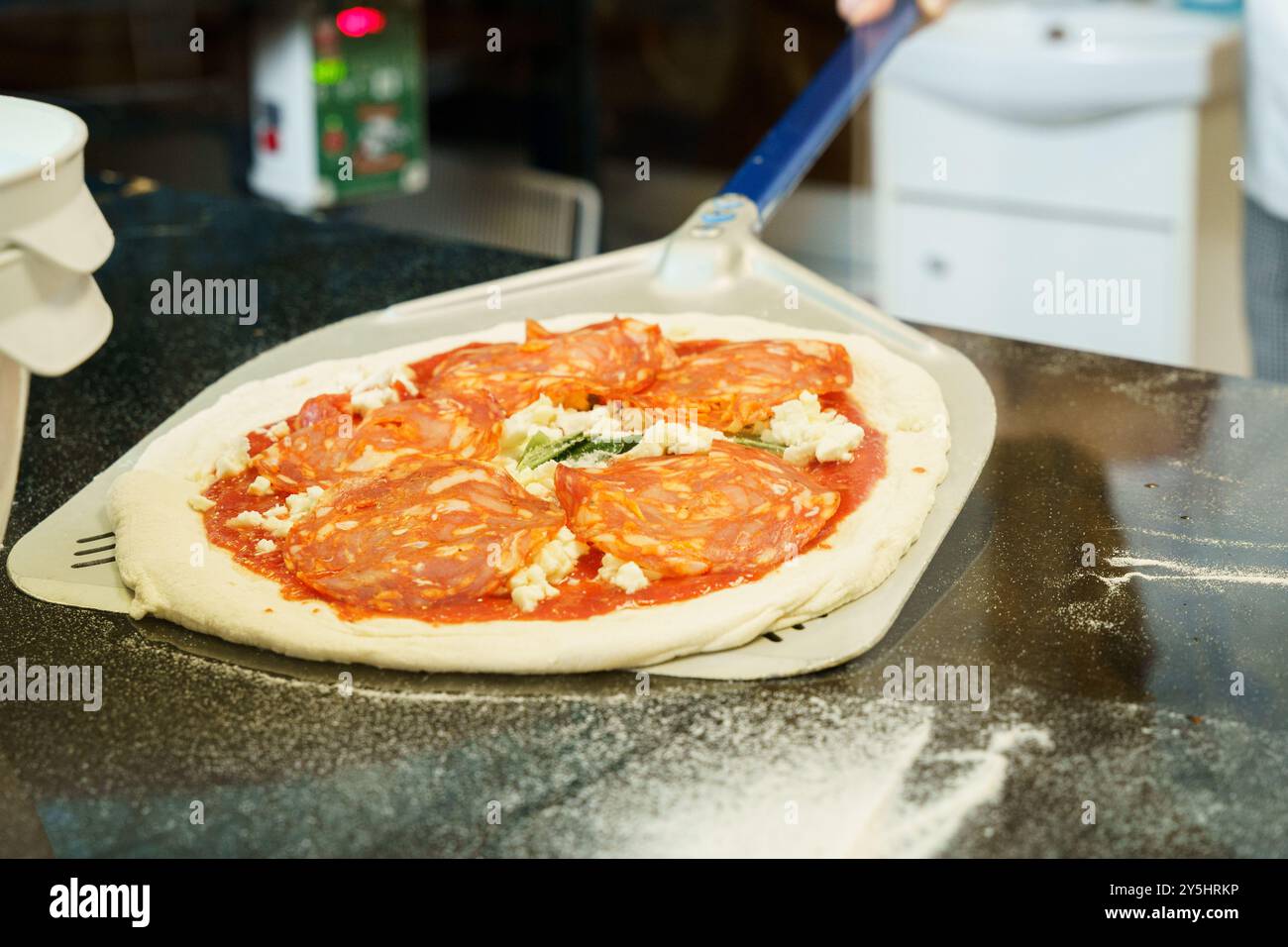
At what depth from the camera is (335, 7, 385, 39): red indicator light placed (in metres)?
2.67

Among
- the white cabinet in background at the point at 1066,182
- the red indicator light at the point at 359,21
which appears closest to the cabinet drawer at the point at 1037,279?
the white cabinet in background at the point at 1066,182

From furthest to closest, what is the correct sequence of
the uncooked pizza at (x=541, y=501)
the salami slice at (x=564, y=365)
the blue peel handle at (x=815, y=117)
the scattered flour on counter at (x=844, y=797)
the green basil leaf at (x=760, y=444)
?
the blue peel handle at (x=815, y=117), the salami slice at (x=564, y=365), the green basil leaf at (x=760, y=444), the uncooked pizza at (x=541, y=501), the scattered flour on counter at (x=844, y=797)

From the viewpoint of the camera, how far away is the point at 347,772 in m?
0.93

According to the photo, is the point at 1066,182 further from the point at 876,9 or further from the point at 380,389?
the point at 380,389

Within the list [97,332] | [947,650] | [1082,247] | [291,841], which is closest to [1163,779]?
[947,650]

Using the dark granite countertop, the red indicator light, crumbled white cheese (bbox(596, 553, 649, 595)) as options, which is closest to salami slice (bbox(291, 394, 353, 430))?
the dark granite countertop

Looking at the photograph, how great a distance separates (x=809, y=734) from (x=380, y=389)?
24.7 inches

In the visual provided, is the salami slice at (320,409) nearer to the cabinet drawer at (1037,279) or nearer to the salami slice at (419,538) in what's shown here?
the salami slice at (419,538)

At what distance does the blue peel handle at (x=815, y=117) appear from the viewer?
1.75 metres

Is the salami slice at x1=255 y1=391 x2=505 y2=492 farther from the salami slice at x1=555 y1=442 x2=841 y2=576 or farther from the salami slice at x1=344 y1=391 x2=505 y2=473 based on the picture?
the salami slice at x1=555 y1=442 x2=841 y2=576

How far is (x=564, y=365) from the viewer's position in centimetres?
143

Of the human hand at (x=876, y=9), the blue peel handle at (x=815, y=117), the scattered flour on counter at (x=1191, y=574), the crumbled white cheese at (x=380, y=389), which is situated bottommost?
the scattered flour on counter at (x=1191, y=574)

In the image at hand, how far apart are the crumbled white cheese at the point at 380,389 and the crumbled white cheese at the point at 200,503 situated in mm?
182
